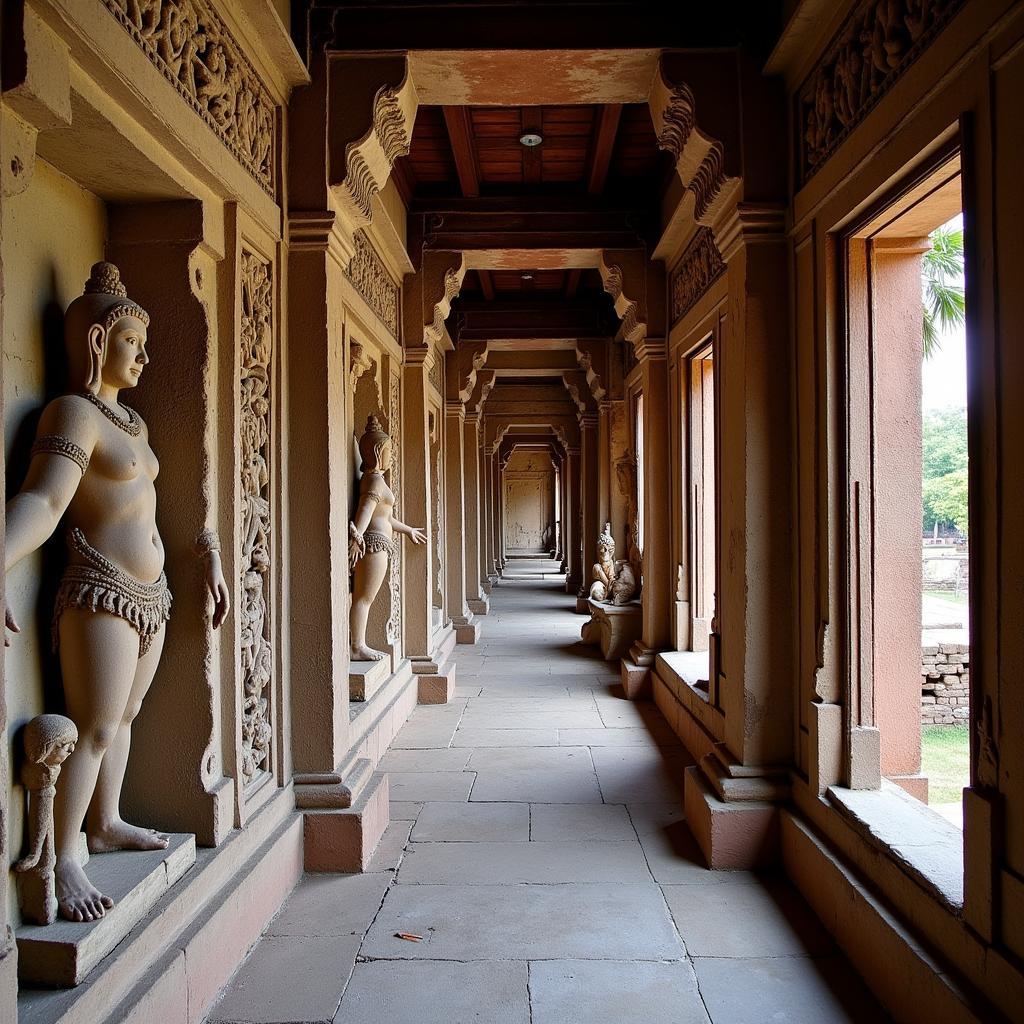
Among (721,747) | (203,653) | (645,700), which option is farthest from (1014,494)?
(645,700)

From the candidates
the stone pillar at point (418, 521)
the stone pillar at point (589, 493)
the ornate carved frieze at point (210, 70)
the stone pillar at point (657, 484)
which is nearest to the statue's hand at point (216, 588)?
the ornate carved frieze at point (210, 70)

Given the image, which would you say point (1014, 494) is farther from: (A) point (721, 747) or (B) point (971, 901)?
(A) point (721, 747)

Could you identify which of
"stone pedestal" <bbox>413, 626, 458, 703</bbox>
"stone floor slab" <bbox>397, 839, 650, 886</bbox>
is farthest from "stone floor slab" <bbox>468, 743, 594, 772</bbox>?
"stone pedestal" <bbox>413, 626, 458, 703</bbox>

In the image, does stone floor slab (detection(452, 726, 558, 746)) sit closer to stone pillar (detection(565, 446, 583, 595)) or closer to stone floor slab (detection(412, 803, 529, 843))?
stone floor slab (detection(412, 803, 529, 843))

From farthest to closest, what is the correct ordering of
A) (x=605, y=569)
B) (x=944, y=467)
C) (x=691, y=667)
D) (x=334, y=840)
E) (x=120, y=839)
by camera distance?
1. (x=944, y=467)
2. (x=605, y=569)
3. (x=691, y=667)
4. (x=334, y=840)
5. (x=120, y=839)

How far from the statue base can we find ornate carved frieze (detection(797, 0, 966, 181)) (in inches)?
132

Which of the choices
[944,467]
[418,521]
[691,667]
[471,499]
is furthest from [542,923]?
[944,467]

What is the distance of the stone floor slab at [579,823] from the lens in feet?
12.9

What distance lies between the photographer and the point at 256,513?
127 inches

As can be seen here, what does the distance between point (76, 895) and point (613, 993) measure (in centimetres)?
167

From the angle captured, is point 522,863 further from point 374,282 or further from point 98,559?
point 374,282

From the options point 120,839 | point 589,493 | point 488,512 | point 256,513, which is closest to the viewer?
point 120,839

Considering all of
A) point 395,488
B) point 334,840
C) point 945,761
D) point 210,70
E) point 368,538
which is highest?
point 210,70

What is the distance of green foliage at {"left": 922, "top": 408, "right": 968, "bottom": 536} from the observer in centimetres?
747
